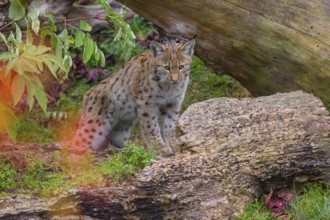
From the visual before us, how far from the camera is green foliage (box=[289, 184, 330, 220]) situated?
603cm

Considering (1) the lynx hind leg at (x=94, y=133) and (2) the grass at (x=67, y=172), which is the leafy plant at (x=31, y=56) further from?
(1) the lynx hind leg at (x=94, y=133)

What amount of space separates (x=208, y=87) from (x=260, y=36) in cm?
261

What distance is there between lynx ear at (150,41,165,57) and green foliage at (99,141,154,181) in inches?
89.5

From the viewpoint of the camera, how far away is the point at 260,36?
25.8 ft

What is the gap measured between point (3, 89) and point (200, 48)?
8.76 ft

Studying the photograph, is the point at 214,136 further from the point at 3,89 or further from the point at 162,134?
the point at 162,134

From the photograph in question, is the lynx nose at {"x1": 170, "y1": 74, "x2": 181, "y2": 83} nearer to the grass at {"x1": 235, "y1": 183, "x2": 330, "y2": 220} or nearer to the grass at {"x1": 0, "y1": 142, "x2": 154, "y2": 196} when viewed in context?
the grass at {"x1": 0, "y1": 142, "x2": 154, "y2": 196}

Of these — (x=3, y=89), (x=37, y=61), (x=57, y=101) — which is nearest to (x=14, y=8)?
(x=37, y=61)

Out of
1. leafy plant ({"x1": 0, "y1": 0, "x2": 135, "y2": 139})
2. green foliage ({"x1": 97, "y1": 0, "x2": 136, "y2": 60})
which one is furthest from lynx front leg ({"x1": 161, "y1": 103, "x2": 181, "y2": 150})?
green foliage ({"x1": 97, "y1": 0, "x2": 136, "y2": 60})

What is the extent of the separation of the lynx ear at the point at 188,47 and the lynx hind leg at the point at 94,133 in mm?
1408

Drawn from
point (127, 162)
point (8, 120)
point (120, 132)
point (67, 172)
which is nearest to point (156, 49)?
point (120, 132)

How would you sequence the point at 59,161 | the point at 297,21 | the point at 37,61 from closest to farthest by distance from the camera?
the point at 37,61
the point at 59,161
the point at 297,21

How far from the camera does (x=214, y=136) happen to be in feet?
21.2

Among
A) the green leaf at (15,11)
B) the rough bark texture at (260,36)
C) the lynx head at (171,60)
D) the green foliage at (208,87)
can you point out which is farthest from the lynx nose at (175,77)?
the green leaf at (15,11)
